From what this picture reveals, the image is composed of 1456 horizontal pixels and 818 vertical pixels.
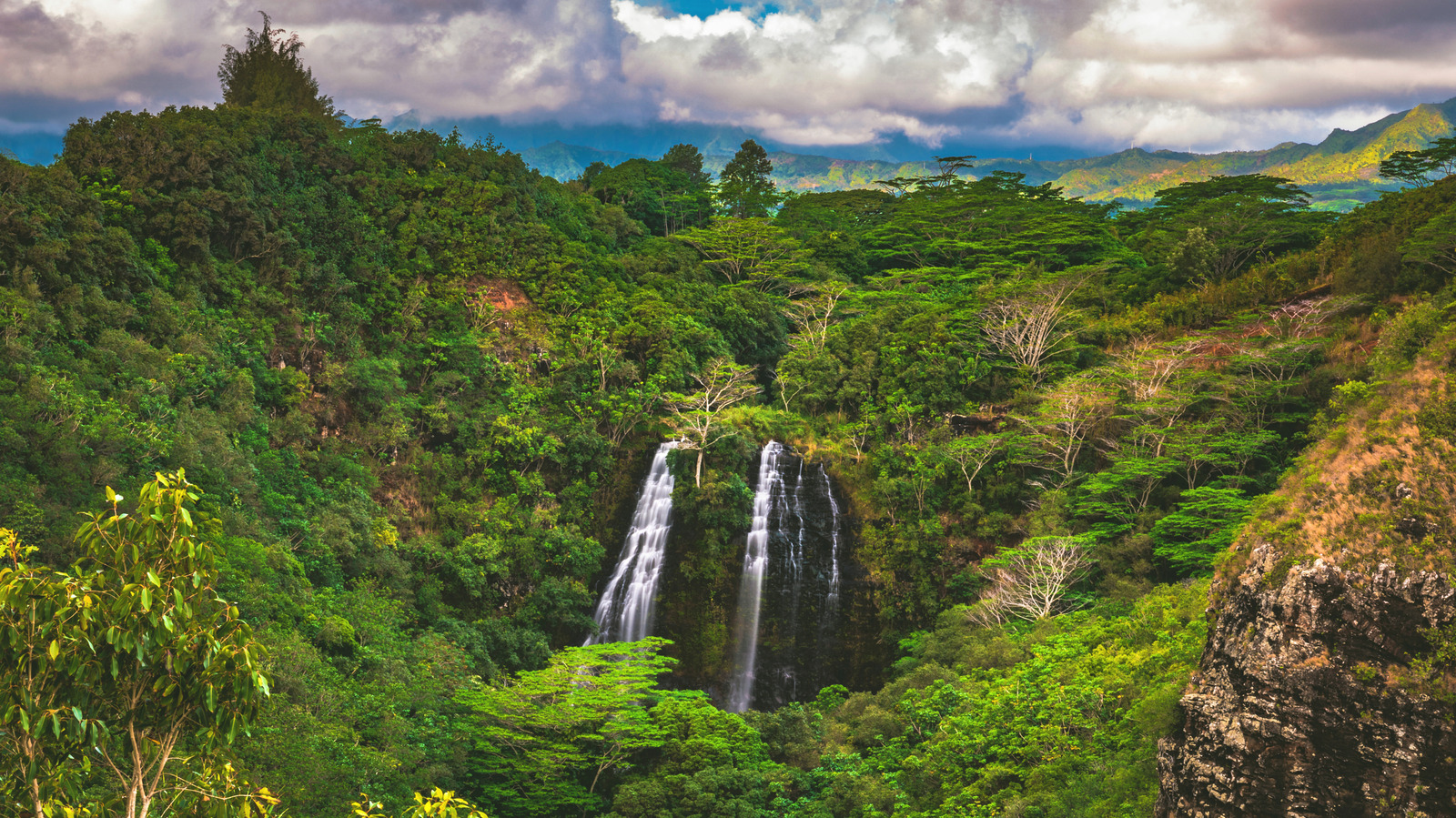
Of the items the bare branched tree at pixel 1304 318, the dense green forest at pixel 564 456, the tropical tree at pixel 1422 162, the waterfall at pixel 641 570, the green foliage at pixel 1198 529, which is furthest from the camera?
the waterfall at pixel 641 570

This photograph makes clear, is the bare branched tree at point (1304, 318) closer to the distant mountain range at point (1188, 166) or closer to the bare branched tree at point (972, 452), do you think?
the bare branched tree at point (972, 452)

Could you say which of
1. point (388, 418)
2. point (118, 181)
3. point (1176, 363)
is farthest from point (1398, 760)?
point (118, 181)

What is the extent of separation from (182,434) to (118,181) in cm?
958

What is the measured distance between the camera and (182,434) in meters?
18.6

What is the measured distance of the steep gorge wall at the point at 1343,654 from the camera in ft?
32.6

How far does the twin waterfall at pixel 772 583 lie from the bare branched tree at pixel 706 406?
1.61m

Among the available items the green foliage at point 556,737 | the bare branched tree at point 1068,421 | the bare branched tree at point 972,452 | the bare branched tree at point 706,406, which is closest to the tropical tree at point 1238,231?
the bare branched tree at point 1068,421

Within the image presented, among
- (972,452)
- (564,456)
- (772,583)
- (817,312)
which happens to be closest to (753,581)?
(772,583)

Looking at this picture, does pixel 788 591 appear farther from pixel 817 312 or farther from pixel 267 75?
pixel 267 75

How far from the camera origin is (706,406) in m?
29.2

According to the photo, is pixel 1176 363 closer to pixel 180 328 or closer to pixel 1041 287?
pixel 1041 287

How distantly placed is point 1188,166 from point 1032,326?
8509 centimetres

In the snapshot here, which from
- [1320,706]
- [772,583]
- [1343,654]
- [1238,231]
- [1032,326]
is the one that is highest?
[1238,231]

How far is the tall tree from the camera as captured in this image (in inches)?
1866
